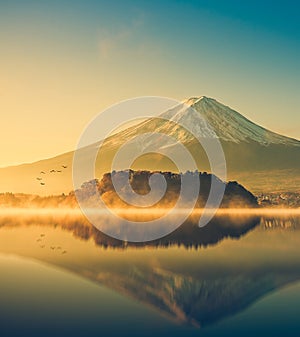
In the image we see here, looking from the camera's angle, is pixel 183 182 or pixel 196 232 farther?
pixel 183 182

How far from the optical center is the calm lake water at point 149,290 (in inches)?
457

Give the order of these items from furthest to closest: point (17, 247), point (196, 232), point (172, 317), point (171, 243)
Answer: point (196, 232)
point (171, 243)
point (17, 247)
point (172, 317)

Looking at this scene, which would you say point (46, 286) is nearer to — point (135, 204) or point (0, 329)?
point (0, 329)

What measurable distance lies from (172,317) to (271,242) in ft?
66.0

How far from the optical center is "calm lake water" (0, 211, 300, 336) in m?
11.6

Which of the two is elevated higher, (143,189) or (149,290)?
(143,189)

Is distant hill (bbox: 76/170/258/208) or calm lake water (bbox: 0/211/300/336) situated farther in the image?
distant hill (bbox: 76/170/258/208)

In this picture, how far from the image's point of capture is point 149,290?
15711 millimetres

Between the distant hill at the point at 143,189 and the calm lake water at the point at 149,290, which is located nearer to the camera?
the calm lake water at the point at 149,290

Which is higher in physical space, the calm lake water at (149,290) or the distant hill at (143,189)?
the distant hill at (143,189)

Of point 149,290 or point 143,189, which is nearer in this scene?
point 149,290

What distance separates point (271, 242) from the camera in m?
31.0

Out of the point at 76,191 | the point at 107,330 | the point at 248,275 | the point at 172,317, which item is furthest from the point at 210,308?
the point at 76,191

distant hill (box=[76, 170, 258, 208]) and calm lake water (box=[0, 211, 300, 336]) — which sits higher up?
distant hill (box=[76, 170, 258, 208])
